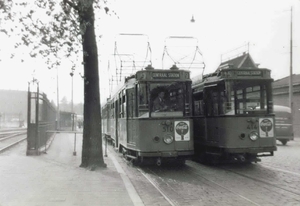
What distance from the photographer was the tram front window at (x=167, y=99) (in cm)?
1104

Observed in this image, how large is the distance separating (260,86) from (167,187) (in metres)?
4.54

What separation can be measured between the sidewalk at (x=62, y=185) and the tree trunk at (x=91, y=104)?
471 millimetres

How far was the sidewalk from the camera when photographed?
7.08m

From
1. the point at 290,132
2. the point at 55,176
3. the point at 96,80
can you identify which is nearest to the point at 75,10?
the point at 96,80

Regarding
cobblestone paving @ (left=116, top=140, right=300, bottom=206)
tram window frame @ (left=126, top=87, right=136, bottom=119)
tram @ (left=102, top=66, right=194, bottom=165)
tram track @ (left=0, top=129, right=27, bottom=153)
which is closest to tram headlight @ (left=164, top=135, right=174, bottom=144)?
tram @ (left=102, top=66, right=194, bottom=165)

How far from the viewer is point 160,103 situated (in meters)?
11.1

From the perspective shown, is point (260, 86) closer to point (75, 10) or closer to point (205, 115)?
point (205, 115)

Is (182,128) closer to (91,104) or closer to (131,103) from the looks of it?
(131,103)

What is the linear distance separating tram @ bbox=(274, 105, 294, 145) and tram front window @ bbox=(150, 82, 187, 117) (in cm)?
1363

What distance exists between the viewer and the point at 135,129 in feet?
37.0

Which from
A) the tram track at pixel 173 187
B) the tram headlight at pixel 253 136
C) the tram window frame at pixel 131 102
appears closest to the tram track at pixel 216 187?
the tram track at pixel 173 187

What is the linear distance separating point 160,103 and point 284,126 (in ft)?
47.5

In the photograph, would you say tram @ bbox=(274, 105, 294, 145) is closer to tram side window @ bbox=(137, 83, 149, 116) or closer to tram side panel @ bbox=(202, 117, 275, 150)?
tram side panel @ bbox=(202, 117, 275, 150)

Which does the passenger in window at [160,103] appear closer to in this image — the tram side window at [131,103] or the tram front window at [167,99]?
the tram front window at [167,99]
